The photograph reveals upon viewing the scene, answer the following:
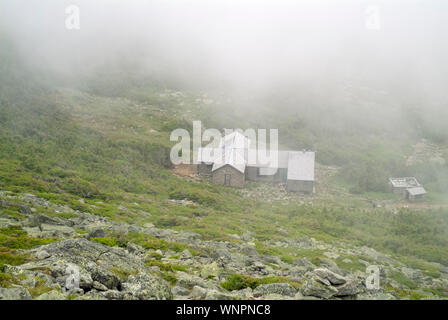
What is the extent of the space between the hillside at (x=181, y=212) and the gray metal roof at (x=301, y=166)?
8.77 ft

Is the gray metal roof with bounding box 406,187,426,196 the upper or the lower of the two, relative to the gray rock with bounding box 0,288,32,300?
lower

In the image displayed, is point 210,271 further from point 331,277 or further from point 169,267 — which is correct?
point 331,277

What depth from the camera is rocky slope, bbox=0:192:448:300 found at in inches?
523

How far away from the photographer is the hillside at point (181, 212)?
15.7m

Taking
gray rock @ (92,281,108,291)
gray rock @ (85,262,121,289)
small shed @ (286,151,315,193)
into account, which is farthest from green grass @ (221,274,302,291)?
small shed @ (286,151,315,193)

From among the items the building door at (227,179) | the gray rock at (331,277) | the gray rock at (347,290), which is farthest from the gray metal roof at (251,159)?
the gray rock at (347,290)

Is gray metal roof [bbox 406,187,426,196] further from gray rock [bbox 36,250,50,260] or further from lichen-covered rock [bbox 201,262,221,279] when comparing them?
gray rock [bbox 36,250,50,260]

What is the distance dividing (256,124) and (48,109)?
38497 mm

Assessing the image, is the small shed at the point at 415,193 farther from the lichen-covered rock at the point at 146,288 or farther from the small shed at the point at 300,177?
the lichen-covered rock at the point at 146,288

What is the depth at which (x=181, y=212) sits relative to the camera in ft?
124

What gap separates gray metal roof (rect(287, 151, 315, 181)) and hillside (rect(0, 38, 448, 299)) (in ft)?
8.77
